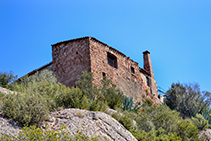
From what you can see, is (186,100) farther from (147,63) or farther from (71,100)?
(71,100)

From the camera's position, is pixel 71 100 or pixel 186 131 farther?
pixel 186 131

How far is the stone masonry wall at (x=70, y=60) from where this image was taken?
17.1 metres

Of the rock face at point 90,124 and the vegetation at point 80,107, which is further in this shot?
the rock face at point 90,124

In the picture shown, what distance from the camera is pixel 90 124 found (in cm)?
905

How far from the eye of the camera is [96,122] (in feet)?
30.4

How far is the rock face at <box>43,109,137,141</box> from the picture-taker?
8.71 meters

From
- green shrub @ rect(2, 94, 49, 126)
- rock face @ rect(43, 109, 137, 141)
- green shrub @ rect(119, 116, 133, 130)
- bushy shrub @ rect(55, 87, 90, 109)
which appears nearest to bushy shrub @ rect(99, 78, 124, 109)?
bushy shrub @ rect(55, 87, 90, 109)

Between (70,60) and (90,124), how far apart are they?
9.30 metres

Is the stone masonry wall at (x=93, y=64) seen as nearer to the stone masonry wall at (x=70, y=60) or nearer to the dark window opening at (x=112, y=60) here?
the stone masonry wall at (x=70, y=60)

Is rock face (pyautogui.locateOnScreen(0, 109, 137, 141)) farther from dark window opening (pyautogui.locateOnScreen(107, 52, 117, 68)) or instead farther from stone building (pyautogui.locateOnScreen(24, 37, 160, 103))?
dark window opening (pyautogui.locateOnScreen(107, 52, 117, 68))

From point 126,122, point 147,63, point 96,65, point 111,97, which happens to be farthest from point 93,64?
point 147,63

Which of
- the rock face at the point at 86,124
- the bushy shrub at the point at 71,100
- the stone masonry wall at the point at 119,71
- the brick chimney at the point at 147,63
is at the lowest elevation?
the rock face at the point at 86,124

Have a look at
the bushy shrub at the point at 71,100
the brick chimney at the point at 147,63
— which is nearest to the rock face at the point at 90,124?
the bushy shrub at the point at 71,100

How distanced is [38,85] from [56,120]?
11.5 ft
